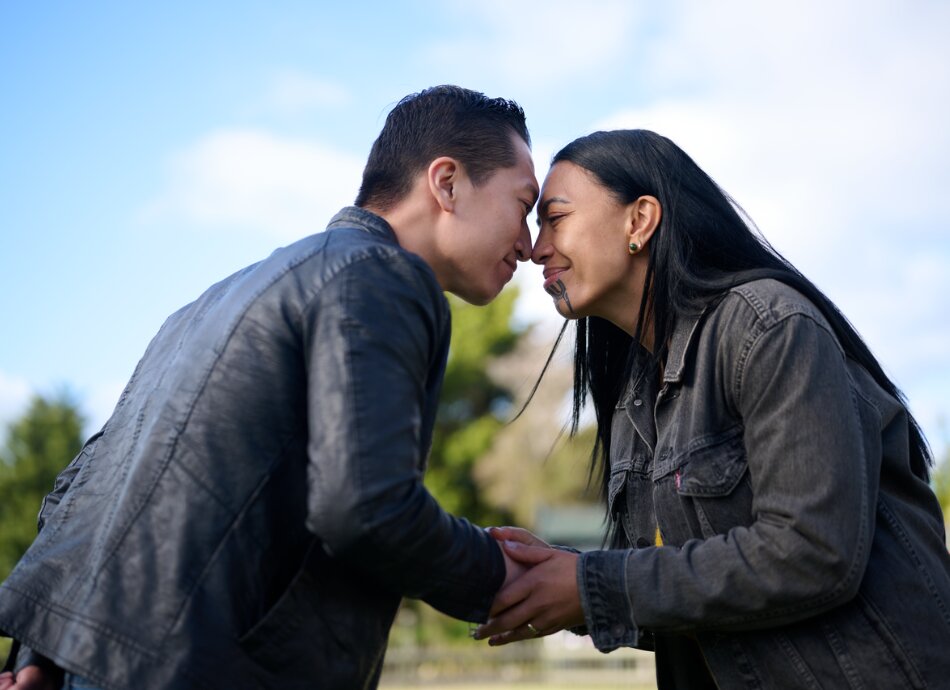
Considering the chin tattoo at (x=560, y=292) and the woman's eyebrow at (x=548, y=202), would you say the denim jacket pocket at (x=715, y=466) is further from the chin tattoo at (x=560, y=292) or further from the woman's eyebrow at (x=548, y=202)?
the woman's eyebrow at (x=548, y=202)

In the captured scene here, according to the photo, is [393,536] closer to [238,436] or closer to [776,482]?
[238,436]

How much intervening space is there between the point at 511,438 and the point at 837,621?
142ft

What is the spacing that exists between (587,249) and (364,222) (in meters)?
1.14

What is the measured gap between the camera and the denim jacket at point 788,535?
306 cm

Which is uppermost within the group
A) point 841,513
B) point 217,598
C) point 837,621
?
point 217,598

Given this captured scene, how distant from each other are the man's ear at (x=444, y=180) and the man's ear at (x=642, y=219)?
77 cm

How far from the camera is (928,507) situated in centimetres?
341

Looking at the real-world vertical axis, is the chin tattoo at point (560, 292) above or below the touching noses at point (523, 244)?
below

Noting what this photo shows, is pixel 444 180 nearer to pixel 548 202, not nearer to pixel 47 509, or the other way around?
pixel 548 202

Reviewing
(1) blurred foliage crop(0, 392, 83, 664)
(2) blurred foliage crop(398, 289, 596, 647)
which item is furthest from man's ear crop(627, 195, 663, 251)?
(1) blurred foliage crop(0, 392, 83, 664)

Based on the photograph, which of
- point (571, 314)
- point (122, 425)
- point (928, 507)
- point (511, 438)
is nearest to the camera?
point (122, 425)

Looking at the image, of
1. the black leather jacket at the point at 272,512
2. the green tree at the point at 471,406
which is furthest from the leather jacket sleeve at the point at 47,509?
the green tree at the point at 471,406

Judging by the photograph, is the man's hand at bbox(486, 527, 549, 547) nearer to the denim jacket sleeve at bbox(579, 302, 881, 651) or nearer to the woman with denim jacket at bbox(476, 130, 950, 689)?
the woman with denim jacket at bbox(476, 130, 950, 689)

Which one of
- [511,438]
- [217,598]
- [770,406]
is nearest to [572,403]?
[770,406]
